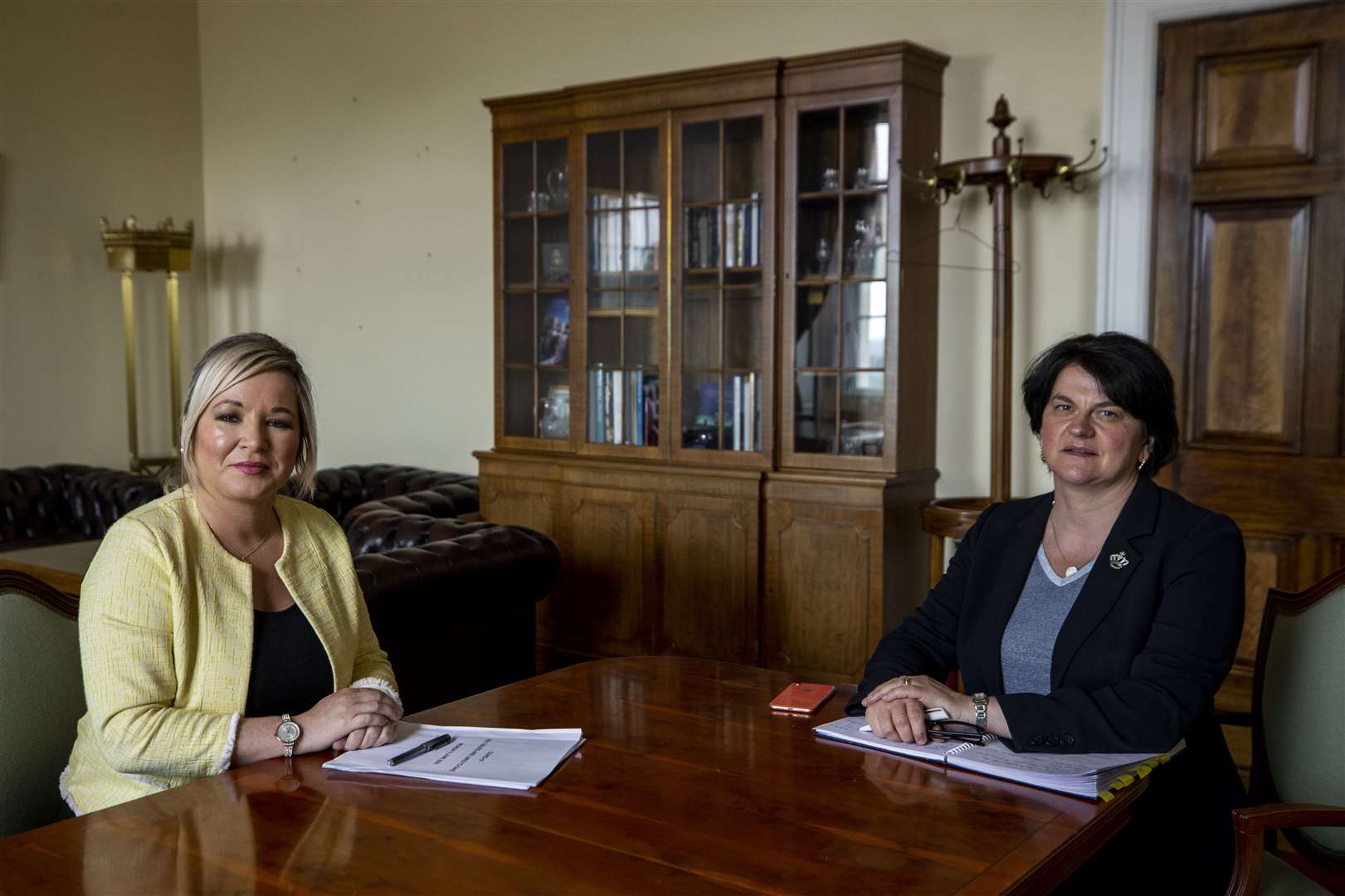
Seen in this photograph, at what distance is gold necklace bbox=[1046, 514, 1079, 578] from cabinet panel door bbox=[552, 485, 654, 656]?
2660 millimetres

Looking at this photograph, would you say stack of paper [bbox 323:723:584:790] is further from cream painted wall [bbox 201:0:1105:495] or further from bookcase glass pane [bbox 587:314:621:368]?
bookcase glass pane [bbox 587:314:621:368]

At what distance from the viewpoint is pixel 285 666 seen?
188cm

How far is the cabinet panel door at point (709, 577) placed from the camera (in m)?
4.50

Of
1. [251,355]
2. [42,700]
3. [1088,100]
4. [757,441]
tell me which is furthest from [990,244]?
[42,700]

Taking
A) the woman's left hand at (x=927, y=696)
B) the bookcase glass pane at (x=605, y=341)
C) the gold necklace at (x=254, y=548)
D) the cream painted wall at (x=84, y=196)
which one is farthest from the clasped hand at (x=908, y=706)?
the cream painted wall at (x=84, y=196)

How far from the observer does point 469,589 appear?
330 centimetres

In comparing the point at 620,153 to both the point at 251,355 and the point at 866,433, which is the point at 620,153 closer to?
the point at 866,433

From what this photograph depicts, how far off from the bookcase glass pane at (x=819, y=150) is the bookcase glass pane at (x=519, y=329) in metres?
1.43

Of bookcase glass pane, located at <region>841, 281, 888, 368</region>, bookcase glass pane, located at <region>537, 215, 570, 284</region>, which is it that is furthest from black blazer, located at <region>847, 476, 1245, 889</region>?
bookcase glass pane, located at <region>537, 215, 570, 284</region>

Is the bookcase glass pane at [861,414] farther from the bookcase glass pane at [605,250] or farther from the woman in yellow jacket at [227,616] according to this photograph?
the woman in yellow jacket at [227,616]

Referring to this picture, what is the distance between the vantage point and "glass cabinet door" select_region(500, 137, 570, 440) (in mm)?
5109

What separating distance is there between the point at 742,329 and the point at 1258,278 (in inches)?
69.1

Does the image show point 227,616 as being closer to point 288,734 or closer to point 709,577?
point 288,734

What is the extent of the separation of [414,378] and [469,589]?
123 inches
